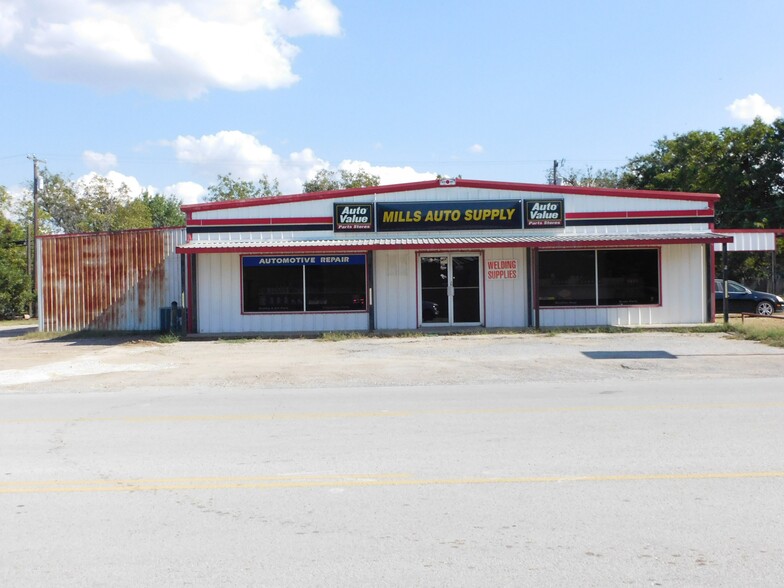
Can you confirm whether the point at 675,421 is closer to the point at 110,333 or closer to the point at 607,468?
the point at 607,468

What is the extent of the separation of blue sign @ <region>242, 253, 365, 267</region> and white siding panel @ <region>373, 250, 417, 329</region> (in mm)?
976

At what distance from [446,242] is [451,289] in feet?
6.11

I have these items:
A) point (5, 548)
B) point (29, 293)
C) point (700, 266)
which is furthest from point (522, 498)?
→ point (29, 293)

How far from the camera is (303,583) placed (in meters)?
4.47

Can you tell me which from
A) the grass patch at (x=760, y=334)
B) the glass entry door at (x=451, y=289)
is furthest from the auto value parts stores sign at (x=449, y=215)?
the grass patch at (x=760, y=334)

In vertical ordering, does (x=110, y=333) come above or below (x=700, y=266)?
below

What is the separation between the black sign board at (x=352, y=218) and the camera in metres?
23.2

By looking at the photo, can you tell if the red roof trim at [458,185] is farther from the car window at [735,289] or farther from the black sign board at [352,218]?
the car window at [735,289]

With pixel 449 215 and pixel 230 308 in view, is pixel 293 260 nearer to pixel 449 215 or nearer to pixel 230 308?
pixel 230 308

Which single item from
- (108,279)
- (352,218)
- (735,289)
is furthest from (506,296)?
(108,279)

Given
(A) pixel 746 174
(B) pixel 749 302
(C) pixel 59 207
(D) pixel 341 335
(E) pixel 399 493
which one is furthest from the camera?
(C) pixel 59 207

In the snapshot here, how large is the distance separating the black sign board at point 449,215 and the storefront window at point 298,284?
1555 mm

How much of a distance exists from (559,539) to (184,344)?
17376 mm

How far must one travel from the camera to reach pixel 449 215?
23328 millimetres
